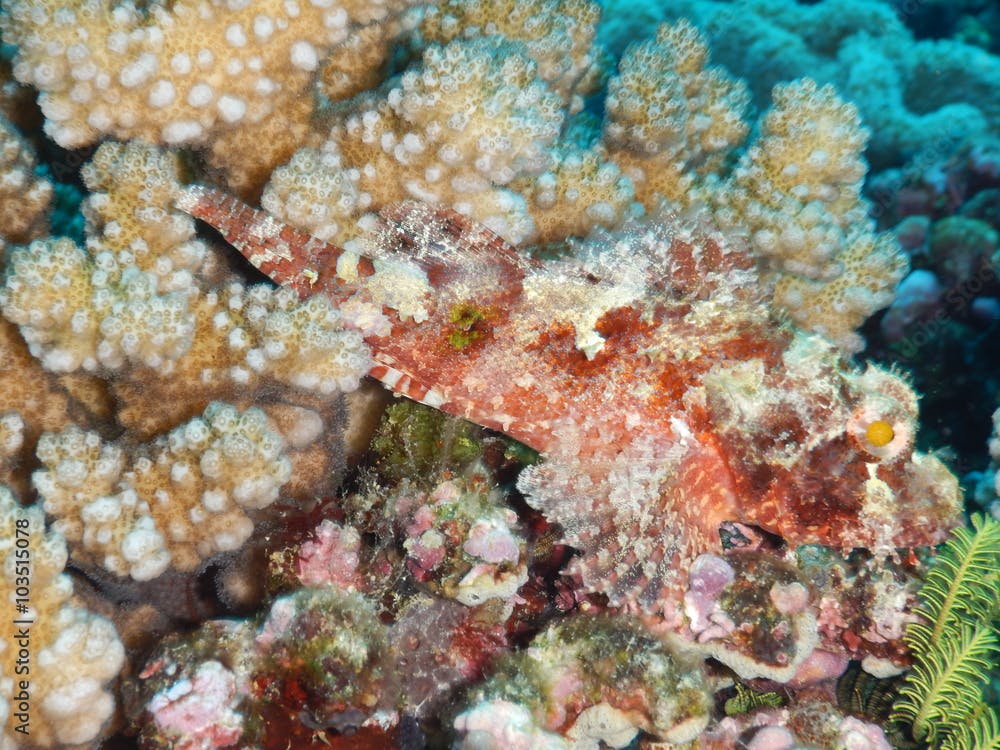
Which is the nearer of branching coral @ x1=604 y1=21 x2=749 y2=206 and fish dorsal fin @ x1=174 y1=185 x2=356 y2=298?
fish dorsal fin @ x1=174 y1=185 x2=356 y2=298

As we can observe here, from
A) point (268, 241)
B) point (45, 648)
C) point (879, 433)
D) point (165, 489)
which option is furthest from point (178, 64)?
point (879, 433)

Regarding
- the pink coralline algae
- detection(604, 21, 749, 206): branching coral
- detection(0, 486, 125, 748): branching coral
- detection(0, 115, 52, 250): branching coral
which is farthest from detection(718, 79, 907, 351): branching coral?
detection(0, 486, 125, 748): branching coral

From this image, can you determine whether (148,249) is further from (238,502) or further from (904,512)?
(904,512)

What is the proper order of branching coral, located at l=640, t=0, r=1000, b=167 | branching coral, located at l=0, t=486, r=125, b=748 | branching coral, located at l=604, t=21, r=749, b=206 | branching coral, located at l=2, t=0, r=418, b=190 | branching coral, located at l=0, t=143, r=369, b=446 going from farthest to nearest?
branching coral, located at l=640, t=0, r=1000, b=167 < branching coral, located at l=604, t=21, r=749, b=206 < branching coral, located at l=2, t=0, r=418, b=190 < branching coral, located at l=0, t=143, r=369, b=446 < branching coral, located at l=0, t=486, r=125, b=748

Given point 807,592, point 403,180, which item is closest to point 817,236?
point 807,592

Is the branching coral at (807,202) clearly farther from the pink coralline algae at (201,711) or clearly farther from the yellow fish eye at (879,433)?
the pink coralline algae at (201,711)

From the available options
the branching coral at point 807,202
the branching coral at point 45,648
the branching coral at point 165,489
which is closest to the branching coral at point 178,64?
the branching coral at point 165,489

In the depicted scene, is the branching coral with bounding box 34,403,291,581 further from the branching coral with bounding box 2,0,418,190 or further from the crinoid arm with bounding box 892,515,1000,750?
the crinoid arm with bounding box 892,515,1000,750
